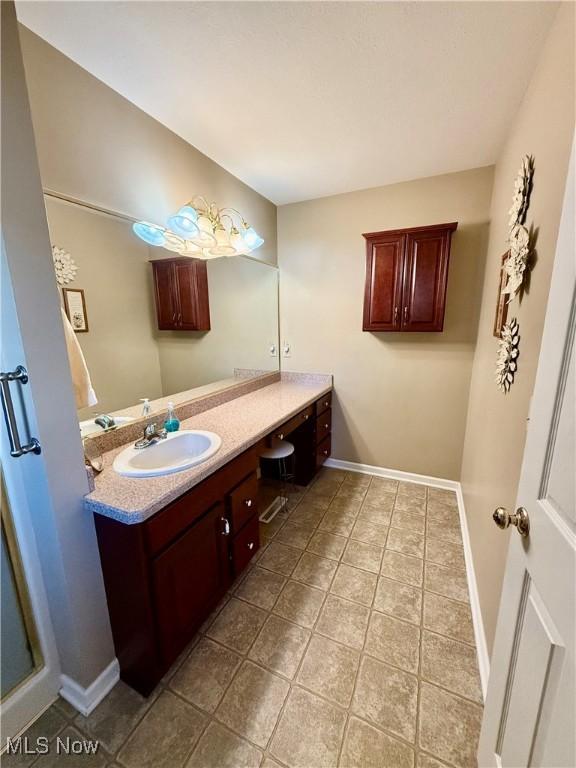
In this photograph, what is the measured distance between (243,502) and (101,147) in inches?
71.9

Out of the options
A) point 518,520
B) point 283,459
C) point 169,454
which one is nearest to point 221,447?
point 169,454

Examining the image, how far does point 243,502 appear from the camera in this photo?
5.25 feet

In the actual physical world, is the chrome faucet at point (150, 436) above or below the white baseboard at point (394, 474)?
above

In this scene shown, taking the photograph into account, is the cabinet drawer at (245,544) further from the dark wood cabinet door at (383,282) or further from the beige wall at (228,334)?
the dark wood cabinet door at (383,282)

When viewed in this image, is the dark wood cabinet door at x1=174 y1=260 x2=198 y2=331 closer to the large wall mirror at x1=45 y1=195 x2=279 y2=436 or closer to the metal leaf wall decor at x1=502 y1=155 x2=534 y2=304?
the large wall mirror at x1=45 y1=195 x2=279 y2=436

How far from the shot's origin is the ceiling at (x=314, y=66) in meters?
1.07

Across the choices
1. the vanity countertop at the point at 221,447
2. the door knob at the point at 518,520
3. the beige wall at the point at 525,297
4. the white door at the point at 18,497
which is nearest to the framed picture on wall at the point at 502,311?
the beige wall at the point at 525,297

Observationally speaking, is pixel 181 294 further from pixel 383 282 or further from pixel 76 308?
pixel 383 282

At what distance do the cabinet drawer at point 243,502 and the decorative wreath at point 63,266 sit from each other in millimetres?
1214

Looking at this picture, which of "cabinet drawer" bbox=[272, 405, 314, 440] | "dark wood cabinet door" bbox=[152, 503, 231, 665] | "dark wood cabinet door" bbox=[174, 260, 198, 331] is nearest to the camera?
"dark wood cabinet door" bbox=[152, 503, 231, 665]

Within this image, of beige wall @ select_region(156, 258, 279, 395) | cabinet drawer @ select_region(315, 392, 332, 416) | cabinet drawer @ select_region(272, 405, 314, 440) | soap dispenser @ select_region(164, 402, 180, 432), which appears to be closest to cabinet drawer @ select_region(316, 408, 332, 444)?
cabinet drawer @ select_region(315, 392, 332, 416)

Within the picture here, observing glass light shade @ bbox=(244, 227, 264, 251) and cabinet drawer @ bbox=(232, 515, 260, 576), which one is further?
glass light shade @ bbox=(244, 227, 264, 251)

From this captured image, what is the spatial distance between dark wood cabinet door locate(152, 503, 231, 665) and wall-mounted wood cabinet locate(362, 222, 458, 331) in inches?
74.2

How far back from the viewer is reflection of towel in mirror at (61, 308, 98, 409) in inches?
48.6
